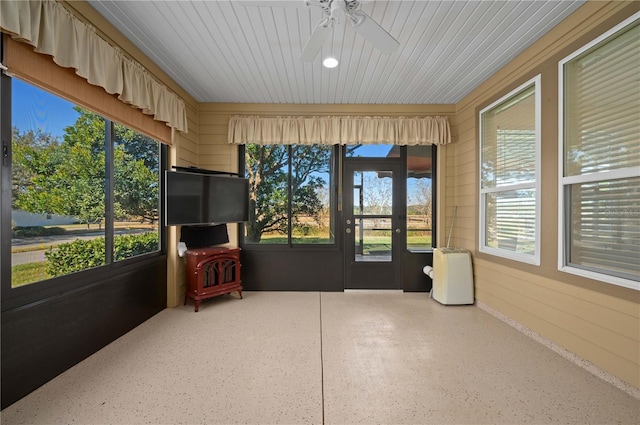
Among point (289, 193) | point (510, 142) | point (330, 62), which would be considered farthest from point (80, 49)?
point (510, 142)

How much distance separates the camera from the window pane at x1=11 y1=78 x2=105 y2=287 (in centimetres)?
174

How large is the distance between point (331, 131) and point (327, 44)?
56.7 inches

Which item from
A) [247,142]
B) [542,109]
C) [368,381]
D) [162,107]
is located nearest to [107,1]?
[162,107]

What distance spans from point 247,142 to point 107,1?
206 cm

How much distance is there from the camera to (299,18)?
2.19 meters

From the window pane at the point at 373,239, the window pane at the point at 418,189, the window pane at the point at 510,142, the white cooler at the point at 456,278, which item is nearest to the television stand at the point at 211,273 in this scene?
the window pane at the point at 373,239

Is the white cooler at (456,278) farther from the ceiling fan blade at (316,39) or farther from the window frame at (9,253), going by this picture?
the window frame at (9,253)

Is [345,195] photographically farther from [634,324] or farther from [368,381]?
[634,324]

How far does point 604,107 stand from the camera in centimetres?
202

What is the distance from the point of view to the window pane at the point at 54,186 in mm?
1744

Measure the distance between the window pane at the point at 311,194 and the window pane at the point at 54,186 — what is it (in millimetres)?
2348

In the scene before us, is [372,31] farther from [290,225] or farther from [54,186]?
[290,225]

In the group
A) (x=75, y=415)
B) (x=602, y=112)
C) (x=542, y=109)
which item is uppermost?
(x=542, y=109)

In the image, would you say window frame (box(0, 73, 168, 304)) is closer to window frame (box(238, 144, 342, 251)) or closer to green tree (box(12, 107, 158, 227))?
green tree (box(12, 107, 158, 227))
